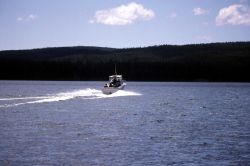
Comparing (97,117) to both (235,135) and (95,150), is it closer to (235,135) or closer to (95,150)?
(235,135)

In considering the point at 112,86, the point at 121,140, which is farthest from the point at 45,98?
the point at 121,140

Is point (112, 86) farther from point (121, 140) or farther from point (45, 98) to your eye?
point (121, 140)

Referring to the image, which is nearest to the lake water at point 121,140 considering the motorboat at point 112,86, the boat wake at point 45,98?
the boat wake at point 45,98

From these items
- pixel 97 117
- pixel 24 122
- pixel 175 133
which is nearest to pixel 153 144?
pixel 175 133

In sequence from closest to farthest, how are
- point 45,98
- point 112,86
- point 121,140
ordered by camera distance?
point 121,140 < point 45,98 < point 112,86

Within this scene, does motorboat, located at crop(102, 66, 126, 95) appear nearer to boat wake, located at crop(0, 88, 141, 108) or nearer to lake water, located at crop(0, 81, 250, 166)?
boat wake, located at crop(0, 88, 141, 108)

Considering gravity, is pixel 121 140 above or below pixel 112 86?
below

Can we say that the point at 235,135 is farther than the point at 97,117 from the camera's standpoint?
No

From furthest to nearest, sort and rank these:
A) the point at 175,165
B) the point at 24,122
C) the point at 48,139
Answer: the point at 24,122, the point at 48,139, the point at 175,165

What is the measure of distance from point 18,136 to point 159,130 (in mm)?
11836

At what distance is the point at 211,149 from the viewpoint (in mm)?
33750

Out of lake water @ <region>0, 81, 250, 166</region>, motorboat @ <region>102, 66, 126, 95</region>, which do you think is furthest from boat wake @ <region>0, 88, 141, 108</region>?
lake water @ <region>0, 81, 250, 166</region>

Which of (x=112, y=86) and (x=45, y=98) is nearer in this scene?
(x=45, y=98)

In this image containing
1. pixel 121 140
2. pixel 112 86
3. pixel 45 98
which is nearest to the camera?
pixel 121 140
